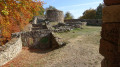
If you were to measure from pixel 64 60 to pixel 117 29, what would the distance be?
420 cm

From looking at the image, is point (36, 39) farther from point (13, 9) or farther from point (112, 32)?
point (112, 32)

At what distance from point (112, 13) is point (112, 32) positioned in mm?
258

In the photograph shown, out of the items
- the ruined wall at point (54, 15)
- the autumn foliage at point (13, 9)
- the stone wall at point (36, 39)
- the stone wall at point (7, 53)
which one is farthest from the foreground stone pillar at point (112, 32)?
the ruined wall at point (54, 15)

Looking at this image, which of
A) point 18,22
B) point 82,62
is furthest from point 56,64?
point 18,22

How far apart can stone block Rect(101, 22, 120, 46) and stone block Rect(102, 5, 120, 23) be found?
68 millimetres

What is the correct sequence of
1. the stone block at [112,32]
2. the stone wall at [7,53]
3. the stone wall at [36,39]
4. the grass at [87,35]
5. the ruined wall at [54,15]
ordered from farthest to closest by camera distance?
the ruined wall at [54,15]
the stone wall at [36,39]
the grass at [87,35]
the stone wall at [7,53]
the stone block at [112,32]

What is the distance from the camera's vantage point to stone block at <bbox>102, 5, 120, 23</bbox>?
49.2 inches

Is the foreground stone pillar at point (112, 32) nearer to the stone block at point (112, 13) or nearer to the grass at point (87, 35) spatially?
the stone block at point (112, 13)

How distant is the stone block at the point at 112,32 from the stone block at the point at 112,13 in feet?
0.22

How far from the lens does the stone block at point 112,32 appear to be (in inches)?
49.1

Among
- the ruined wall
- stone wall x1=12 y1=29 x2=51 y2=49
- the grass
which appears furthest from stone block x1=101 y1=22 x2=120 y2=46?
the ruined wall

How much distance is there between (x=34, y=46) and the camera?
9633 millimetres

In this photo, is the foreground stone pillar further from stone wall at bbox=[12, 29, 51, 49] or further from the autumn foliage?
stone wall at bbox=[12, 29, 51, 49]

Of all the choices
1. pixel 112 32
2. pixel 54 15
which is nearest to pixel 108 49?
pixel 112 32
